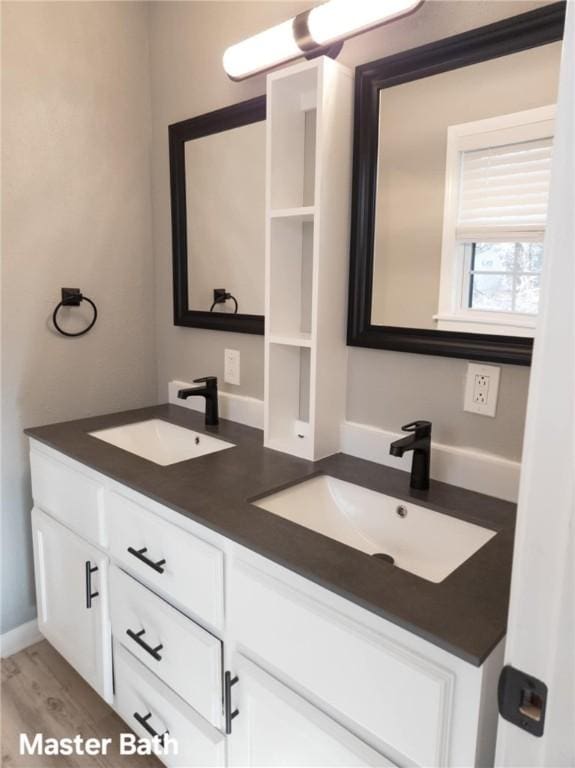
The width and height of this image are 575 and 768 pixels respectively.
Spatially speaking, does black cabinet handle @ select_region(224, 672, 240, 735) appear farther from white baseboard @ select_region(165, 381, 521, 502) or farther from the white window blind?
the white window blind

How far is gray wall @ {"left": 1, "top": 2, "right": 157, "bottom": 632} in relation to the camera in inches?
66.1

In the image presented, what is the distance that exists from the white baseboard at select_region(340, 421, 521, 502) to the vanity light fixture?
38.6 inches

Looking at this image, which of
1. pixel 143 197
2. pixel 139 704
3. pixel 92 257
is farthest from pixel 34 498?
pixel 143 197

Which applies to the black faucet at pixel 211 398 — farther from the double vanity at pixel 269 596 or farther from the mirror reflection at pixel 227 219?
the mirror reflection at pixel 227 219

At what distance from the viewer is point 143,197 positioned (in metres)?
2.02

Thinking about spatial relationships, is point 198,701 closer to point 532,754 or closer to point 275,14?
point 532,754

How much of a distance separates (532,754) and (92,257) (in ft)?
6.08

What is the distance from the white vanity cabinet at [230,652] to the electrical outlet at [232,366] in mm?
573

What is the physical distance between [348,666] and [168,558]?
51 centimetres

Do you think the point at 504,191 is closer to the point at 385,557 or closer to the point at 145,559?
the point at 385,557

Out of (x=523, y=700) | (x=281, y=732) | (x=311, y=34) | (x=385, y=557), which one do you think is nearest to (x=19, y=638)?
(x=281, y=732)

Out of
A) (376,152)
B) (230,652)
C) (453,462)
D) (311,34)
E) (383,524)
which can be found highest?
(311,34)

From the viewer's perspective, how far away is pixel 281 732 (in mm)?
997

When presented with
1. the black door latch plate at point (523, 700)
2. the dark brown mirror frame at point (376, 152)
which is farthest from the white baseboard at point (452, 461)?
the black door latch plate at point (523, 700)
